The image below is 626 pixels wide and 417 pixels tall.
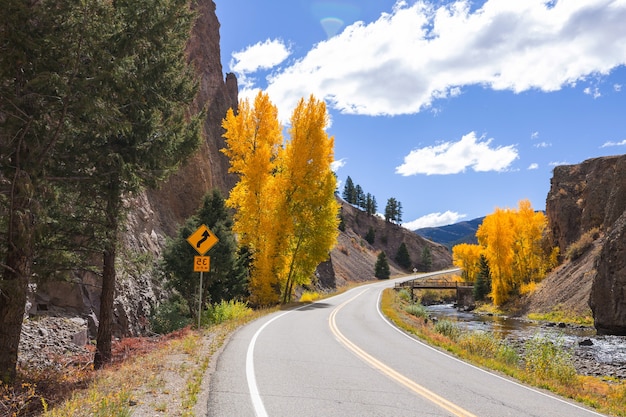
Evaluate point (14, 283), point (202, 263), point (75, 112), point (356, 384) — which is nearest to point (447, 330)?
point (202, 263)

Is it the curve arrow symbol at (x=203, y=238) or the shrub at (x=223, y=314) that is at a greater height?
the curve arrow symbol at (x=203, y=238)

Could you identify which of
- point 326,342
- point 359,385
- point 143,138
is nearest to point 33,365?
point 143,138

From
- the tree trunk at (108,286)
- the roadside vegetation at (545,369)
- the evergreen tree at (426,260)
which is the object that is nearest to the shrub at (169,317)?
the tree trunk at (108,286)

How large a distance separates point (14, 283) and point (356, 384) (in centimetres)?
690

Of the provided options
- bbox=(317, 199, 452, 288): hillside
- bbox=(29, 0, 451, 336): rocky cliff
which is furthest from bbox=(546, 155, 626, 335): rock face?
bbox=(317, 199, 452, 288): hillside

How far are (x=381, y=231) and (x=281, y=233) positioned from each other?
124 m

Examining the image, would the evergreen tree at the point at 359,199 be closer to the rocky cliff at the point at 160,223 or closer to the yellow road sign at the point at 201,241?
the rocky cliff at the point at 160,223

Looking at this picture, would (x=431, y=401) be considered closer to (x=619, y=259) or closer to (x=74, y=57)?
(x=74, y=57)

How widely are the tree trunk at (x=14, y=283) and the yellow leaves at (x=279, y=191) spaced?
16.7m

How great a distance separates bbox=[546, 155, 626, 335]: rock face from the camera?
3062 cm

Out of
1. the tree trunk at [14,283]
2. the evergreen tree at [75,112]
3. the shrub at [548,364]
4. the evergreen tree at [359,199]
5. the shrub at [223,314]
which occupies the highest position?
the evergreen tree at [359,199]

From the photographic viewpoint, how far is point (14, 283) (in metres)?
8.09

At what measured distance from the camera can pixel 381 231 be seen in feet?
484

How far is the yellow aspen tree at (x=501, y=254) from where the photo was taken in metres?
52.4
